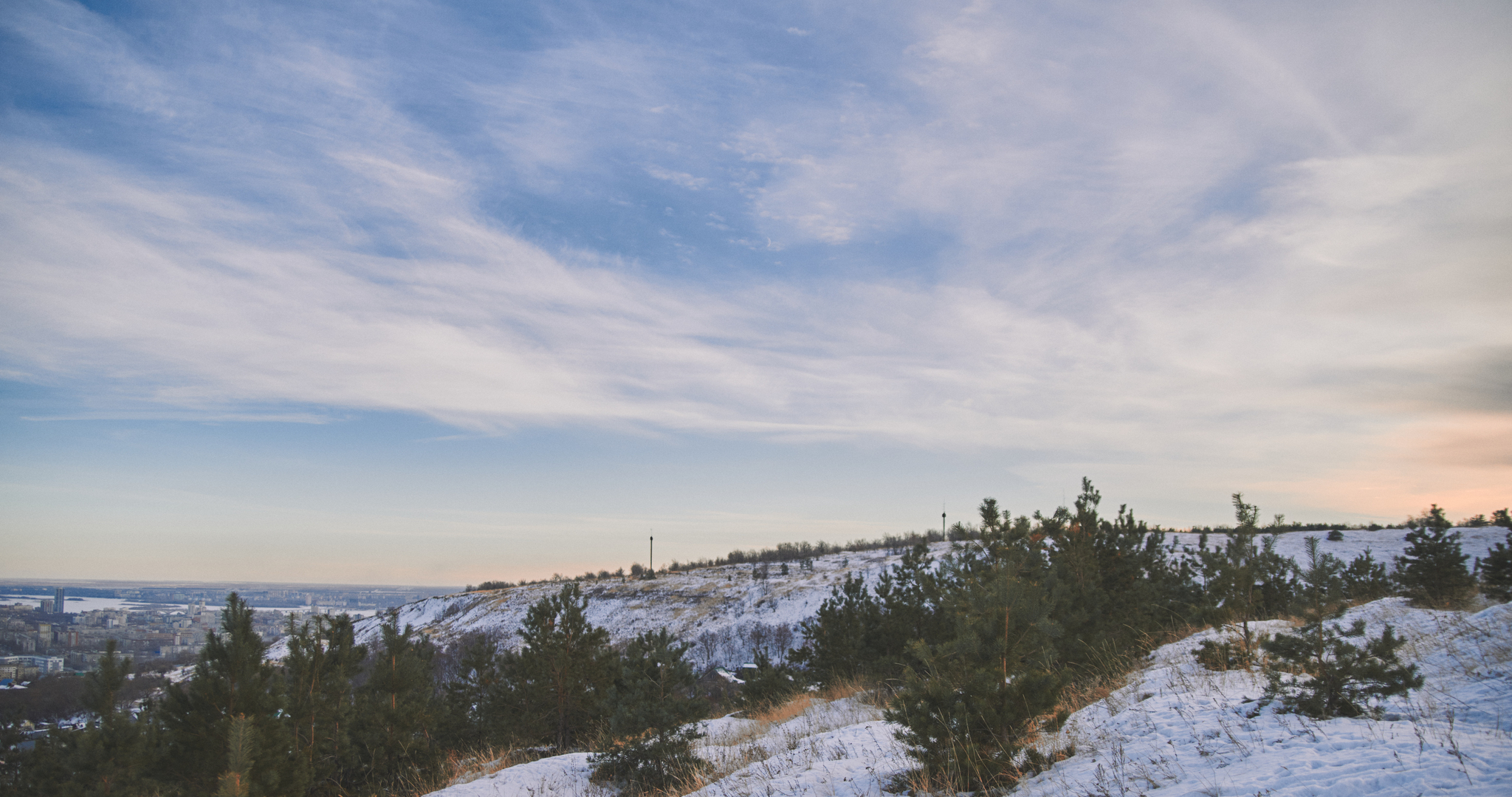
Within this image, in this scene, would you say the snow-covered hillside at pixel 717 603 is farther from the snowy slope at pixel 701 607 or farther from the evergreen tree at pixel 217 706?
the evergreen tree at pixel 217 706

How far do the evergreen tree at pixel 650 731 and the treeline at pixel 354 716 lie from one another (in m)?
0.03

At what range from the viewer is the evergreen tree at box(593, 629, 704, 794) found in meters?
10.0

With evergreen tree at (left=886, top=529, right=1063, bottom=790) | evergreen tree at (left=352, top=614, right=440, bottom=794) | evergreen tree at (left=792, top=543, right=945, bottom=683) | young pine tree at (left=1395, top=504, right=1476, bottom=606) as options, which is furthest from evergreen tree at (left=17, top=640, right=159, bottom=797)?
young pine tree at (left=1395, top=504, right=1476, bottom=606)

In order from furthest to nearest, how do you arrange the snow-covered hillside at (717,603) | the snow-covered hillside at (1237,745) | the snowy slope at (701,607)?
the snowy slope at (701,607) → the snow-covered hillside at (717,603) → the snow-covered hillside at (1237,745)

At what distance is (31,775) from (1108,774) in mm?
22996

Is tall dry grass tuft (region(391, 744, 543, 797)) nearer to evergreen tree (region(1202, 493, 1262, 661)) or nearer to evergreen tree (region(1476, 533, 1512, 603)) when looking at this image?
evergreen tree (region(1202, 493, 1262, 661))

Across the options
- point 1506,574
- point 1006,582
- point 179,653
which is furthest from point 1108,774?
point 1506,574

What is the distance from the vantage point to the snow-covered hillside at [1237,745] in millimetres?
4047

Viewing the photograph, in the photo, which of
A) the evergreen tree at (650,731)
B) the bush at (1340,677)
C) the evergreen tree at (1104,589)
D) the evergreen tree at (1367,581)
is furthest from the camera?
the evergreen tree at (1367,581)

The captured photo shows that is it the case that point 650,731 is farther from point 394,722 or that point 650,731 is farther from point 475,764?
point 394,722

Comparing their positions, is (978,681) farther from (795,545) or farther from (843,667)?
(795,545)

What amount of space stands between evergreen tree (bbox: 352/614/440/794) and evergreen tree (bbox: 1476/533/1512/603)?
73.0ft

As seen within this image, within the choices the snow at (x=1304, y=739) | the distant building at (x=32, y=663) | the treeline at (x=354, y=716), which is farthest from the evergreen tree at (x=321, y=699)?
the distant building at (x=32, y=663)

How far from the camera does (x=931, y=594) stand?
16.0 meters
